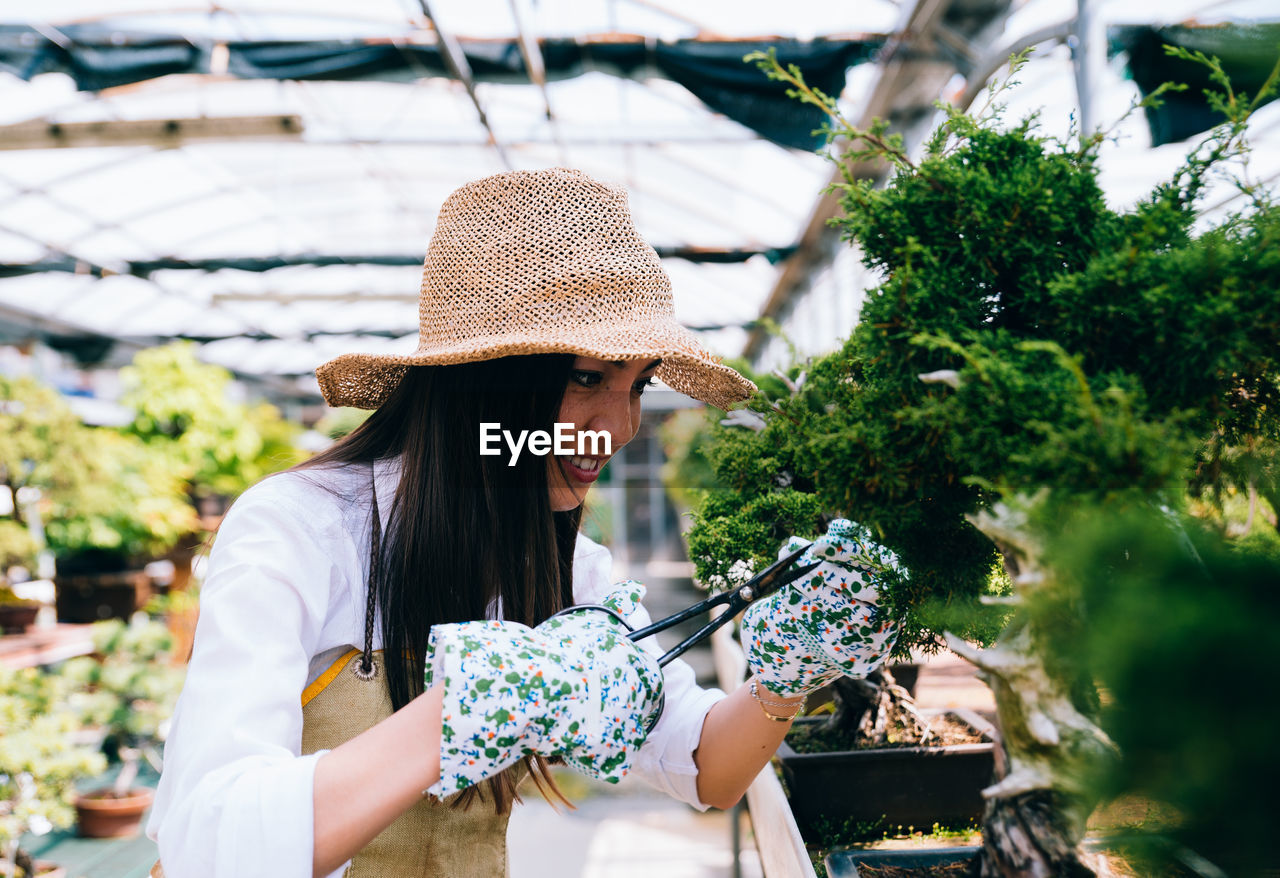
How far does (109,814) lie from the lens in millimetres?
3004

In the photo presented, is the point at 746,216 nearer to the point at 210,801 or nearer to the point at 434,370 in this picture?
the point at 434,370

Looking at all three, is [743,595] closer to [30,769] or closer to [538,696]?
[538,696]

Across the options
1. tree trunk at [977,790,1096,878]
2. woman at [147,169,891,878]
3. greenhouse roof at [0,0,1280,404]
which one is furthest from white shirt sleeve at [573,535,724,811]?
greenhouse roof at [0,0,1280,404]

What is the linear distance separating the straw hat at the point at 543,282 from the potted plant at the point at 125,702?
8.91ft

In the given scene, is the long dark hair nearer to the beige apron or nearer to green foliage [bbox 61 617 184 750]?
the beige apron

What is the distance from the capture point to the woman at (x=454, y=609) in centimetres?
75

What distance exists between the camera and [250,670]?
0.79m

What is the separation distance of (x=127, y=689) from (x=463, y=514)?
9.66 feet

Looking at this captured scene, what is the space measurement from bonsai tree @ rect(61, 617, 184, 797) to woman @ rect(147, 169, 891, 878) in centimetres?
265

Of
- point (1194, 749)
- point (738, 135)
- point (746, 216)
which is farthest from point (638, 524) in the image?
point (1194, 749)

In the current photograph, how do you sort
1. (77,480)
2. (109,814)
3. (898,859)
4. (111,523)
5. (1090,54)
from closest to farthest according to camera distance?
(898,859) < (1090,54) < (109,814) < (77,480) < (111,523)

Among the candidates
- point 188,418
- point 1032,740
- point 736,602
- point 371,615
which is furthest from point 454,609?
point 188,418

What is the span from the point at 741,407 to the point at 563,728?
0.65m

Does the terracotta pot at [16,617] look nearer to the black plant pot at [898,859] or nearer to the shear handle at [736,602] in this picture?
the shear handle at [736,602]
